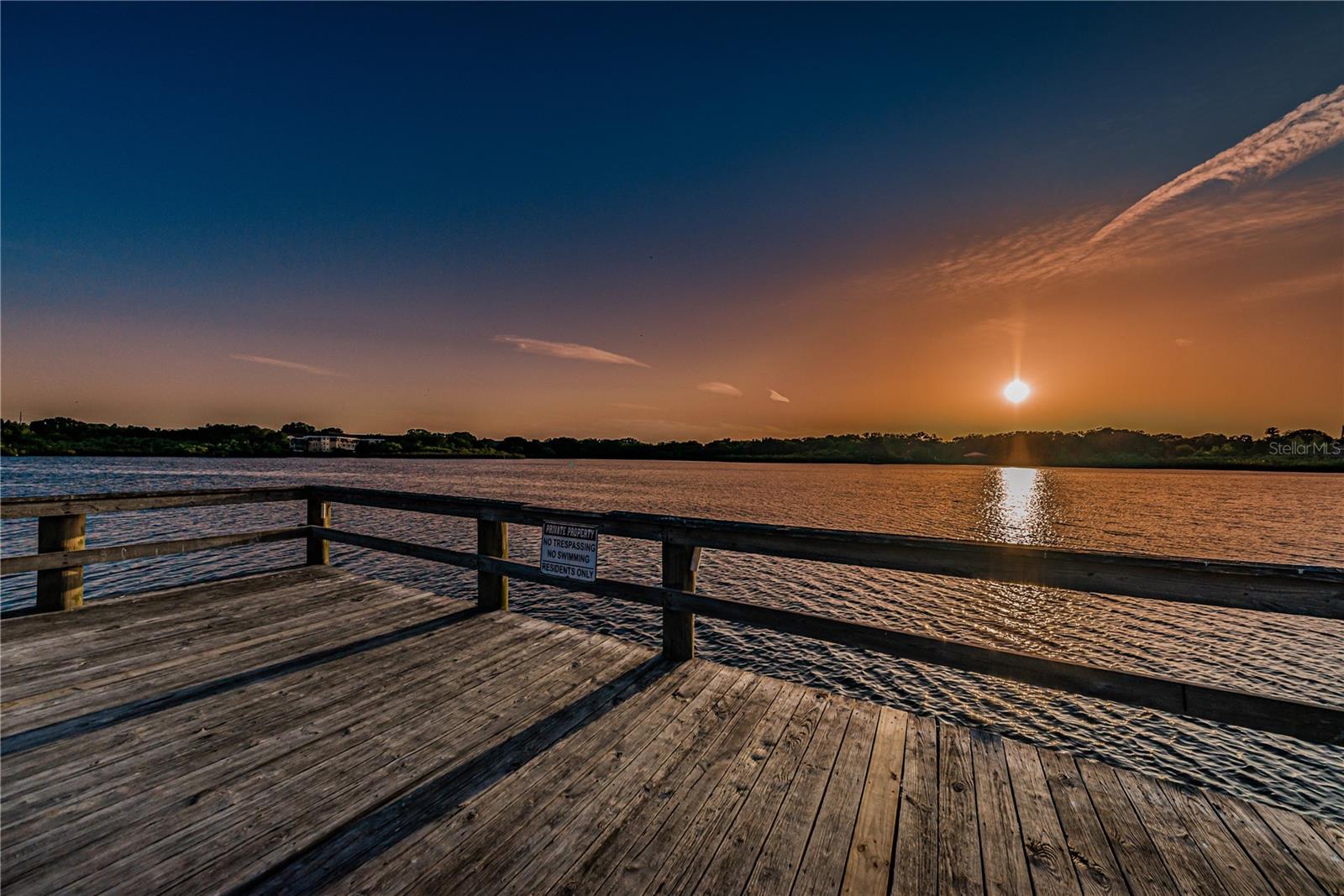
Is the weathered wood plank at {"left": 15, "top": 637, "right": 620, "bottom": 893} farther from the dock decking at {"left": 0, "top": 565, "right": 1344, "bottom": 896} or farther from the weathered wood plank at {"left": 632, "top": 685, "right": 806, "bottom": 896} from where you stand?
the weathered wood plank at {"left": 632, "top": 685, "right": 806, "bottom": 896}

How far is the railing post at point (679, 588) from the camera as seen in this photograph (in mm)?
4742

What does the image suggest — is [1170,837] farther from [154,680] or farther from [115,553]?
[115,553]

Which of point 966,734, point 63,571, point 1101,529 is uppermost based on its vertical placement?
point 63,571

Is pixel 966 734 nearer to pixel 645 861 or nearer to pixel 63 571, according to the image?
pixel 645 861

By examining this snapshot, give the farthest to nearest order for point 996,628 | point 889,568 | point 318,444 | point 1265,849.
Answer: point 318,444 < point 996,628 < point 889,568 < point 1265,849

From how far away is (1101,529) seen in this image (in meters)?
34.6

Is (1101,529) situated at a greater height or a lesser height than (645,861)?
lesser

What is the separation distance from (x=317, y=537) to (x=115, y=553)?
6.96 ft

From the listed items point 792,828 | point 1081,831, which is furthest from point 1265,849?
point 792,828

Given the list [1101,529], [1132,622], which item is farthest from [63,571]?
[1101,529]

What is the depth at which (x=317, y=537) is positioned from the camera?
795cm

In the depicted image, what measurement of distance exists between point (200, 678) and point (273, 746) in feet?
5.33

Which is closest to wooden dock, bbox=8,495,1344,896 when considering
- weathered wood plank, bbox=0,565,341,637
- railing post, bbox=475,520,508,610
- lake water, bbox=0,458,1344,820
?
weathered wood plank, bbox=0,565,341,637

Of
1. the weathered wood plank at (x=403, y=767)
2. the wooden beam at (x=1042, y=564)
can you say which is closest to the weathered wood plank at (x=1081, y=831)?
the wooden beam at (x=1042, y=564)
